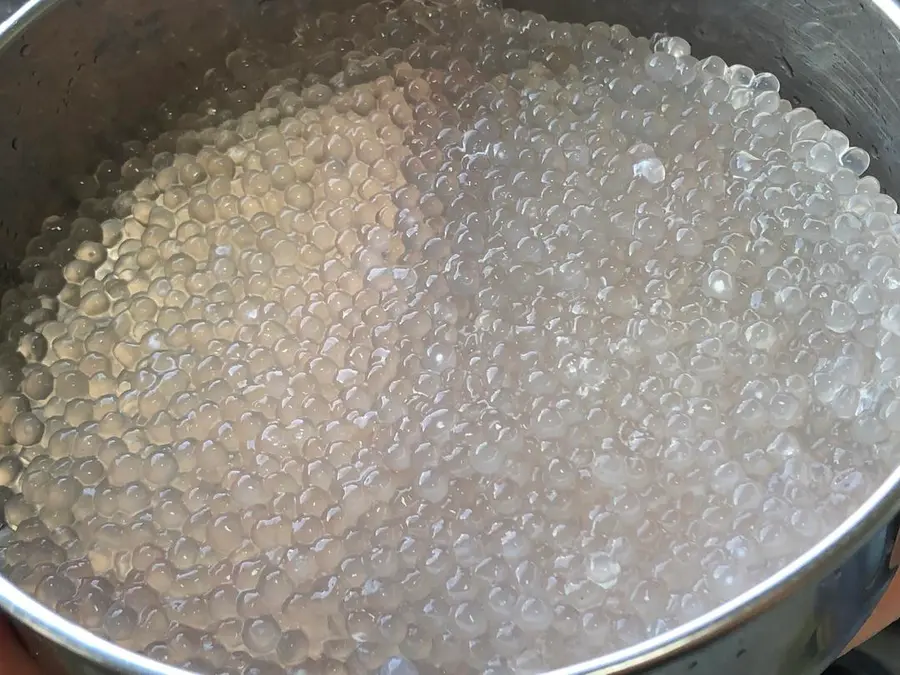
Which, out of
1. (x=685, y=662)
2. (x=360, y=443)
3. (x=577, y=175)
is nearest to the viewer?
(x=685, y=662)

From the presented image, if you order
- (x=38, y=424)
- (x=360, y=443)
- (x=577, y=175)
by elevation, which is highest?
(x=577, y=175)

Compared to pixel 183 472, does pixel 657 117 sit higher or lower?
higher

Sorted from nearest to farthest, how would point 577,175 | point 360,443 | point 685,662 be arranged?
point 685,662 → point 360,443 → point 577,175

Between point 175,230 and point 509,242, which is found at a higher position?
point 509,242

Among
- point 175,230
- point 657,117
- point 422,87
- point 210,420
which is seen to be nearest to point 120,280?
point 175,230

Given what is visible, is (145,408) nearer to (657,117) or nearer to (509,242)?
(509,242)

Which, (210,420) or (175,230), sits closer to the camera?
(210,420)

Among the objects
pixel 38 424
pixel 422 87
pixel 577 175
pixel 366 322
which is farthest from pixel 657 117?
pixel 38 424

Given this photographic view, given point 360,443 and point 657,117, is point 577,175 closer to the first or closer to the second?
point 657,117

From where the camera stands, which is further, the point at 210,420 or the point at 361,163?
the point at 361,163
